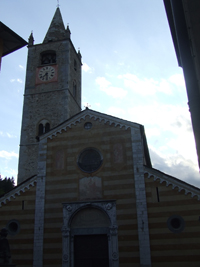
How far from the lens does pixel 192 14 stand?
156 inches

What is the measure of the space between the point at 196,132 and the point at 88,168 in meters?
13.7

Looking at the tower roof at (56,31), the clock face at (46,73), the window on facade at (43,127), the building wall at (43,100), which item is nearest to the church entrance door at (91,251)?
the building wall at (43,100)

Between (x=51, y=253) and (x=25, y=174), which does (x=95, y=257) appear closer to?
(x=51, y=253)

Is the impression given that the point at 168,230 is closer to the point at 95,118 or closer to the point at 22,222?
the point at 95,118

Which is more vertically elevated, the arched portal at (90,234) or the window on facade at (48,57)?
the window on facade at (48,57)

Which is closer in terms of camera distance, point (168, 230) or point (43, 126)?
point (168, 230)

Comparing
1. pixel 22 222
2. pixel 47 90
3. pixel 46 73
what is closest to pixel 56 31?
pixel 46 73

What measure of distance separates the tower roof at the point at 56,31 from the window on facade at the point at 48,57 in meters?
1.96

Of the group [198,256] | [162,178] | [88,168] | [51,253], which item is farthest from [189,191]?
[51,253]

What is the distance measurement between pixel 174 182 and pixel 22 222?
31.7 feet

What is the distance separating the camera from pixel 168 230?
14961mm

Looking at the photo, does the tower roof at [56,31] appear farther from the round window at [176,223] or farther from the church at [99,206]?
the round window at [176,223]

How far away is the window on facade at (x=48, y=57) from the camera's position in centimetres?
3256

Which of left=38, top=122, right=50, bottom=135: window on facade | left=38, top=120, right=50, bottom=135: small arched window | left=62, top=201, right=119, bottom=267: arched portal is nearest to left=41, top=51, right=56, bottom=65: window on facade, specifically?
left=38, top=120, right=50, bottom=135: small arched window
